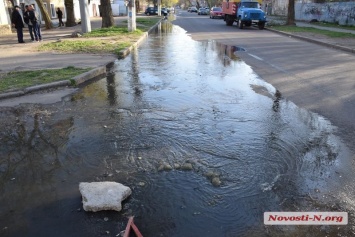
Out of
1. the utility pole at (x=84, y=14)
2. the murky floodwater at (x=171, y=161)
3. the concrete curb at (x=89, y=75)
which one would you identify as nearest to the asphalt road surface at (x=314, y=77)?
the murky floodwater at (x=171, y=161)

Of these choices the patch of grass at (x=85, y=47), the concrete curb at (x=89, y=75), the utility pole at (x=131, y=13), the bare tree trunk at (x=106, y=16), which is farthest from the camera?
the bare tree trunk at (x=106, y=16)

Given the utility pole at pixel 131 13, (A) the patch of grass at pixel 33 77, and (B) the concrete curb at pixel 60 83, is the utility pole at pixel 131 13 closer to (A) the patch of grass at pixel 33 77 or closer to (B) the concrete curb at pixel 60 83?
(B) the concrete curb at pixel 60 83

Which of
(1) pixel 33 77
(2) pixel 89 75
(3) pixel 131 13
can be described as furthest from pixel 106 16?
(1) pixel 33 77

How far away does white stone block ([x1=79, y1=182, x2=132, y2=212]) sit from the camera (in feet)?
11.4

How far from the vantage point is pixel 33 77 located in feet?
29.7

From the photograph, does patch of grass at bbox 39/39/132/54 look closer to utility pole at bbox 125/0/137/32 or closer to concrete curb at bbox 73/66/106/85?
concrete curb at bbox 73/66/106/85

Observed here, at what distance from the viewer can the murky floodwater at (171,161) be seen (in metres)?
3.37

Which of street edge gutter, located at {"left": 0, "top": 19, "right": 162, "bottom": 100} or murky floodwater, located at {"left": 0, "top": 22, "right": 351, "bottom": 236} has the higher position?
street edge gutter, located at {"left": 0, "top": 19, "right": 162, "bottom": 100}

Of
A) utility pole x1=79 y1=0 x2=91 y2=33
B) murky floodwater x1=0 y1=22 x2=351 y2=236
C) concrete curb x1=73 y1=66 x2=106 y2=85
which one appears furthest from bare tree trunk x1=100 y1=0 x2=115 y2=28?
murky floodwater x1=0 y1=22 x2=351 y2=236

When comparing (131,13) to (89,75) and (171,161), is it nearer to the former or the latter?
(89,75)

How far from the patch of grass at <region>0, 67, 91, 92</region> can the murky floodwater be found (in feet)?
4.73

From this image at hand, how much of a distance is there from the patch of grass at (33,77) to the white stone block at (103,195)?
5145 mm

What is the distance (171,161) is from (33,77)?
20.5 feet

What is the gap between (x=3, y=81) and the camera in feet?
28.2
